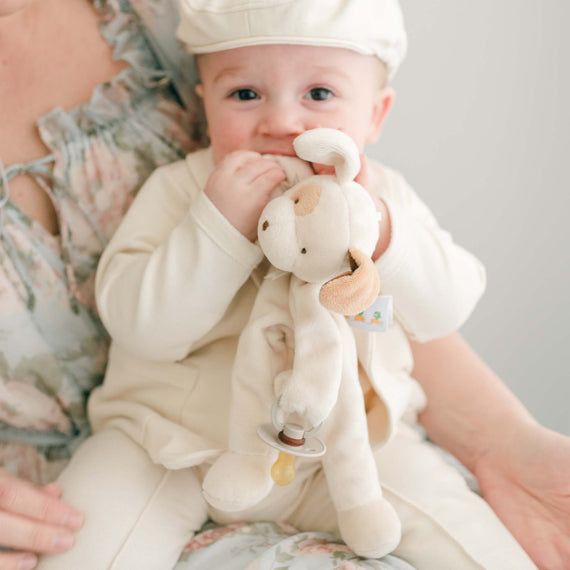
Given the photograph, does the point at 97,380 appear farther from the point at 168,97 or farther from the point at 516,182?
the point at 516,182

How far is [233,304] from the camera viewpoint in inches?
37.1

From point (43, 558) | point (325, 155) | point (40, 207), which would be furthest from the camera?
point (40, 207)

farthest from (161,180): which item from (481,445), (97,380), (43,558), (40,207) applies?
(481,445)

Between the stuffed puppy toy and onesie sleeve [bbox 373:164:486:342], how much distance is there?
11 cm

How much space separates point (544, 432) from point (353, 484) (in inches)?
15.5

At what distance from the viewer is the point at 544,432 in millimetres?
997

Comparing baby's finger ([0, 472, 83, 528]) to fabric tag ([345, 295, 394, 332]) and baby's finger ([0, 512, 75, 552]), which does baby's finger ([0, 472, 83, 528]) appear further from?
fabric tag ([345, 295, 394, 332])

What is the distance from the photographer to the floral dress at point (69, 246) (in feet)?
3.03

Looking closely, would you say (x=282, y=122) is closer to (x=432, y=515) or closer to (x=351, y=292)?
(x=351, y=292)

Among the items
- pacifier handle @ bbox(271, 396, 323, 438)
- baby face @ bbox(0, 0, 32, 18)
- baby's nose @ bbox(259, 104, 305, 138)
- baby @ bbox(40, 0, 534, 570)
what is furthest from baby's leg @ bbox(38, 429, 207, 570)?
baby face @ bbox(0, 0, 32, 18)

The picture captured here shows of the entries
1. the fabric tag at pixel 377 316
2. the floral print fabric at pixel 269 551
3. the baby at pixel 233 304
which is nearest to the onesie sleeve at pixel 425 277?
the baby at pixel 233 304

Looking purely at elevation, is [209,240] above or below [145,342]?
above

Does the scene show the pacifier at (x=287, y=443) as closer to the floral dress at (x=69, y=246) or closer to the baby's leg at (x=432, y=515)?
the baby's leg at (x=432, y=515)

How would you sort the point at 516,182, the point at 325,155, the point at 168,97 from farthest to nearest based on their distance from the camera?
the point at 516,182 < the point at 168,97 < the point at 325,155
